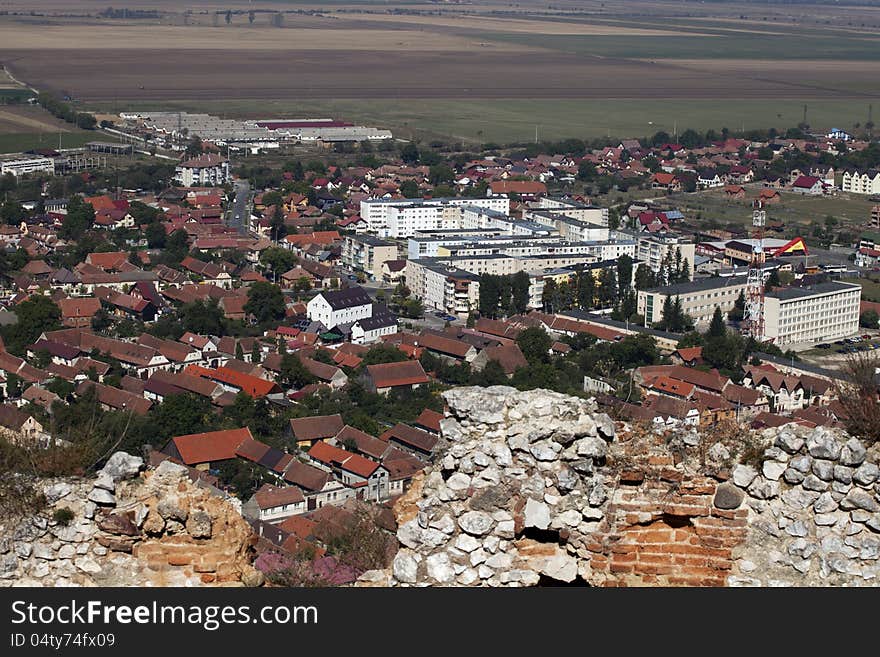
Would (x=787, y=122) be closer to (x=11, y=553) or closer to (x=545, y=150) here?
(x=545, y=150)

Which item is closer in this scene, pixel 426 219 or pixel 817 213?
pixel 426 219

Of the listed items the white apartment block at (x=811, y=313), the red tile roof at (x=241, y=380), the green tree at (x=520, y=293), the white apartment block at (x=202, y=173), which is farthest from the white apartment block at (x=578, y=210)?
the red tile roof at (x=241, y=380)

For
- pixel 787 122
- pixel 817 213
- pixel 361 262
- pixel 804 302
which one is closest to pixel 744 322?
pixel 804 302

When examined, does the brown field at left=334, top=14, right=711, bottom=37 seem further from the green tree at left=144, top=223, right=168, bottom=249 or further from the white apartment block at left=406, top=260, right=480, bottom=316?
the white apartment block at left=406, top=260, right=480, bottom=316

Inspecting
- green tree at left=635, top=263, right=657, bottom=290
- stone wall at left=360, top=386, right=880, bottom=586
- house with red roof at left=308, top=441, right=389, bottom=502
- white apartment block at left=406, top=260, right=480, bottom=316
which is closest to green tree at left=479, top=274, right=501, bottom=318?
white apartment block at left=406, top=260, right=480, bottom=316

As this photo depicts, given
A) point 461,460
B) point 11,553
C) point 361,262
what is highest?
point 461,460

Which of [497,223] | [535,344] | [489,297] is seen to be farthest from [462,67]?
[535,344]

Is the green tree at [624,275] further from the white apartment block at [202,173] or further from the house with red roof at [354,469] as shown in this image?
the white apartment block at [202,173]
